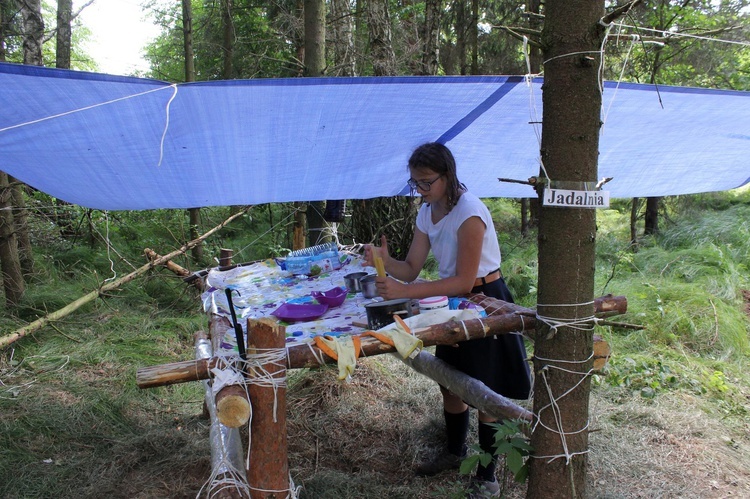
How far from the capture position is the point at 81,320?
5059 mm

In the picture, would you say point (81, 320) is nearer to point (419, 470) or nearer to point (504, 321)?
point (419, 470)

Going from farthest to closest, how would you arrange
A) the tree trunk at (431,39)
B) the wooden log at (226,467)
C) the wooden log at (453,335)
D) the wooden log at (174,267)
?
the tree trunk at (431,39), the wooden log at (174,267), the wooden log at (226,467), the wooden log at (453,335)

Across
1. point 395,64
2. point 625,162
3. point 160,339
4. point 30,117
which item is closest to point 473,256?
point 30,117

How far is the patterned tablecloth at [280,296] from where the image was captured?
2.33 metres

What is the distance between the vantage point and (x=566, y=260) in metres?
1.71

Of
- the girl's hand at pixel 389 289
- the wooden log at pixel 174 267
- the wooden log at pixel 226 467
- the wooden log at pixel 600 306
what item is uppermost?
the girl's hand at pixel 389 289

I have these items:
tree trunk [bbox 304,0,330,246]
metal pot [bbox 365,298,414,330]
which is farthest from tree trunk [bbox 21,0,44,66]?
metal pot [bbox 365,298,414,330]

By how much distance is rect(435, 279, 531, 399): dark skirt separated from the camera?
7.88 feet

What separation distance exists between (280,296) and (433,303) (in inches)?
46.4

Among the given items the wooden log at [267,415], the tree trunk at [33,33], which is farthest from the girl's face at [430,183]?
the tree trunk at [33,33]

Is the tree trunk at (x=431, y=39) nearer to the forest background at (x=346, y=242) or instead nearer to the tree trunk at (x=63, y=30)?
the forest background at (x=346, y=242)

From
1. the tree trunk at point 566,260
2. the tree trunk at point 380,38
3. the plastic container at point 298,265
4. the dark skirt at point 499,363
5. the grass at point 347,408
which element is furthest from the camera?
the tree trunk at point 380,38

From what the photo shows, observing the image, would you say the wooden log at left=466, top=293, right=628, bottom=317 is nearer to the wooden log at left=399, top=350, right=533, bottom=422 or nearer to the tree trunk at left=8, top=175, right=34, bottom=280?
the wooden log at left=399, top=350, right=533, bottom=422

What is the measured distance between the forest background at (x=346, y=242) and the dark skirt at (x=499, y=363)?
27.8 inches
